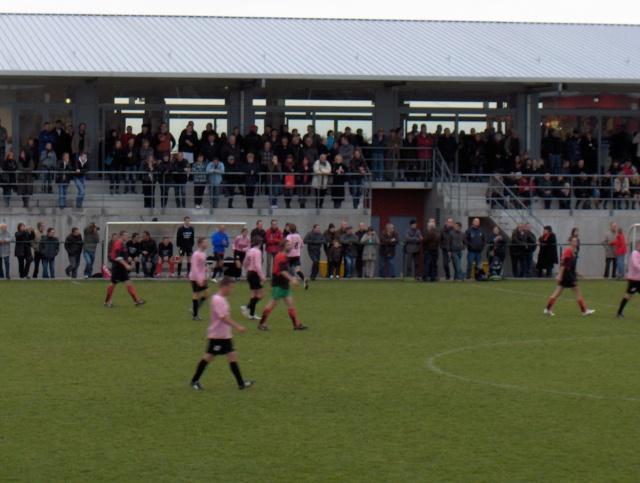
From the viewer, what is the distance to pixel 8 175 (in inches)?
1599

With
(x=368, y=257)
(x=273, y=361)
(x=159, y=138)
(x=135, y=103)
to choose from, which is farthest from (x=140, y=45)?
(x=273, y=361)

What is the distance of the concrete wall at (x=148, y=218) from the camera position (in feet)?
131

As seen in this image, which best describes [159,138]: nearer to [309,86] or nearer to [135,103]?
[135,103]

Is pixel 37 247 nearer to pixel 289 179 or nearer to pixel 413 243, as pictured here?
pixel 289 179

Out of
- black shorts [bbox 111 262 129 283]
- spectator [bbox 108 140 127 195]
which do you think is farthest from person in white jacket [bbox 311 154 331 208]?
black shorts [bbox 111 262 129 283]

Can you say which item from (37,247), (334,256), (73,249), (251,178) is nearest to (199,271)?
(73,249)

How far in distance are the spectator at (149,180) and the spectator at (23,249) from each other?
4.09 m

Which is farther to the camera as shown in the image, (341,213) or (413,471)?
(341,213)

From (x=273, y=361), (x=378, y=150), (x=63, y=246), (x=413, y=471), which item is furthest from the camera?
(x=378, y=150)

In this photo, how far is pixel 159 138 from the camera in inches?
1652

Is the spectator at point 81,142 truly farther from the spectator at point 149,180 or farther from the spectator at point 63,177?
the spectator at point 149,180

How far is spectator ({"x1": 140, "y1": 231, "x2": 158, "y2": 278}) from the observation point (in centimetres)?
3825

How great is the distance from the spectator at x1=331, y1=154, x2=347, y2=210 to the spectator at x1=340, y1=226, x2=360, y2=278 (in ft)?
9.10

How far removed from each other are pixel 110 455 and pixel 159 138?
28129 millimetres
